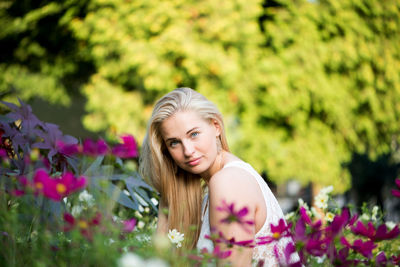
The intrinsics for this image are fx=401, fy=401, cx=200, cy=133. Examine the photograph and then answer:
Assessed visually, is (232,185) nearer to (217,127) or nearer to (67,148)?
(217,127)

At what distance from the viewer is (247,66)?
6180mm

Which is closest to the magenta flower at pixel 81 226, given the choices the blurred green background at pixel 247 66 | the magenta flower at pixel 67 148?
the magenta flower at pixel 67 148

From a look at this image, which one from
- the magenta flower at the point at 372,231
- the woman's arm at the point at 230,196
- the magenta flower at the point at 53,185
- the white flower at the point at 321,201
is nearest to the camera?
the magenta flower at the point at 53,185

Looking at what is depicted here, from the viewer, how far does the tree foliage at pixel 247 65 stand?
19.2ft

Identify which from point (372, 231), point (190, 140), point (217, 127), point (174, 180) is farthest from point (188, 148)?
point (372, 231)

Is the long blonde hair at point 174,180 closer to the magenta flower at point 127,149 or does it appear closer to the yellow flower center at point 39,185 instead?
the magenta flower at point 127,149

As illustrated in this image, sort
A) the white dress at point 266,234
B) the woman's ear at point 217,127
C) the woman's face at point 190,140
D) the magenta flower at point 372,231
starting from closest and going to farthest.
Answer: the magenta flower at point 372,231
the white dress at point 266,234
the woman's face at point 190,140
the woman's ear at point 217,127

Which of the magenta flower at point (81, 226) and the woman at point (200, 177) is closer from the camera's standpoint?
the magenta flower at point (81, 226)

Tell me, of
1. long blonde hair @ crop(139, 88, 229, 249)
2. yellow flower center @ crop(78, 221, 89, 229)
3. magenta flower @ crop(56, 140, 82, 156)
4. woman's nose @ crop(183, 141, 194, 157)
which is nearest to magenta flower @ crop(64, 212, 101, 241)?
yellow flower center @ crop(78, 221, 89, 229)

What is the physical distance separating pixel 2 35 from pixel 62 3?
1.10 m

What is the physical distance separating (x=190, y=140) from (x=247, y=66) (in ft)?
16.1

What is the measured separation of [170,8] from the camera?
5.75 meters

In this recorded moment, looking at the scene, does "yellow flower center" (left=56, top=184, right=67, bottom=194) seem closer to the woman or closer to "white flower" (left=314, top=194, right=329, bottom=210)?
the woman

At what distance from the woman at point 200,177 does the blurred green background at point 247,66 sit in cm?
408
